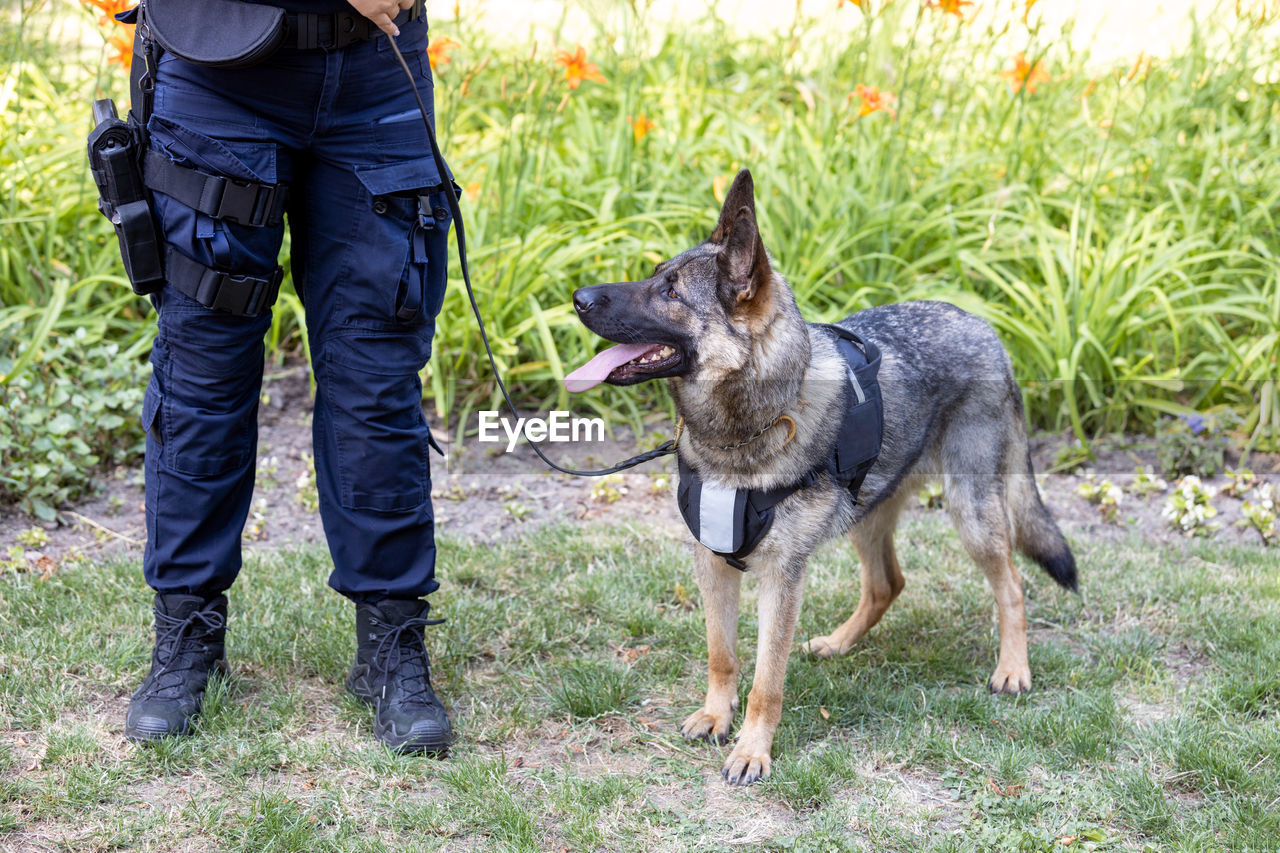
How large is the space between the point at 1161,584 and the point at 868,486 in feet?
5.04

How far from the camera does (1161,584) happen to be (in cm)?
385

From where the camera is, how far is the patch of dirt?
4.10 meters

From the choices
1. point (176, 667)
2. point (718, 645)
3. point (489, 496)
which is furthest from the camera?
point (489, 496)

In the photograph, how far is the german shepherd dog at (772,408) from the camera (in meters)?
2.72

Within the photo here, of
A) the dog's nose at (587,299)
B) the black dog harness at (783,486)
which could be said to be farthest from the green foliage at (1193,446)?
the dog's nose at (587,299)

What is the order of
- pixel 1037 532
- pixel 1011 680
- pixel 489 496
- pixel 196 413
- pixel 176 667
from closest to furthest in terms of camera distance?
pixel 196 413, pixel 176 667, pixel 1011 680, pixel 1037 532, pixel 489 496

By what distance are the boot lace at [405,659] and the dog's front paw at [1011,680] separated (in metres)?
1.72

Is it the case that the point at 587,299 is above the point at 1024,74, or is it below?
below

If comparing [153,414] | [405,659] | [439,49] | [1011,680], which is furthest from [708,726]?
[439,49]

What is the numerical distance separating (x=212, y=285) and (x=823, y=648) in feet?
7.11

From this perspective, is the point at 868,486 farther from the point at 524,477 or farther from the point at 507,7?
the point at 507,7

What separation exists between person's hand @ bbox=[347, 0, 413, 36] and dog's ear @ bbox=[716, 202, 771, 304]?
35.9 inches

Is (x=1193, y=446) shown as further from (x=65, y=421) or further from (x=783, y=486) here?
(x=65, y=421)

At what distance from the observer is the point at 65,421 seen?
14.0 feet
